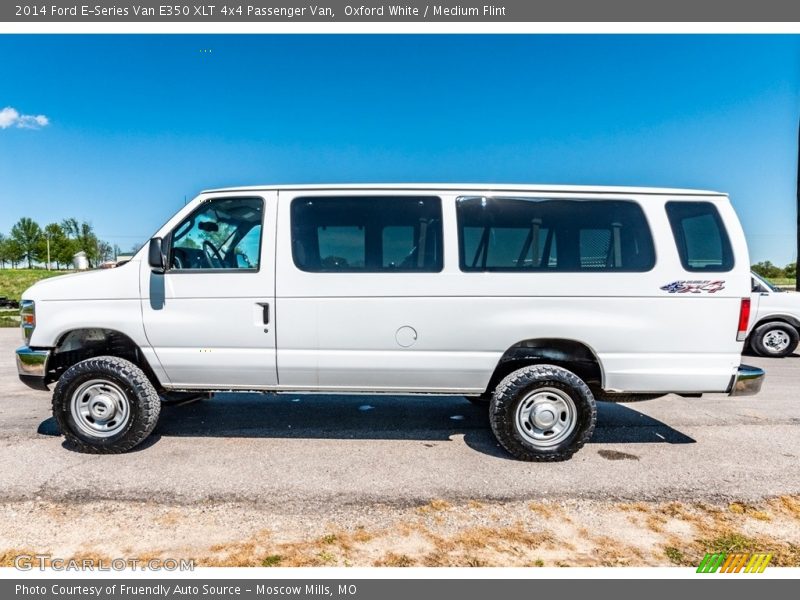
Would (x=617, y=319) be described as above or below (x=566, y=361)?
above

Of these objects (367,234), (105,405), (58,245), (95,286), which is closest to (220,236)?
(95,286)

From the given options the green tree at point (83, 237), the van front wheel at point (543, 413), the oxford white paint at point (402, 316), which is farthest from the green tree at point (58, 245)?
the van front wheel at point (543, 413)

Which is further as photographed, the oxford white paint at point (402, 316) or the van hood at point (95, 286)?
the van hood at point (95, 286)

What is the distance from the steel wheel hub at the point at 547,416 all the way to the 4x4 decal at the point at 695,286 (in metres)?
1.21

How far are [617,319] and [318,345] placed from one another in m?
2.46

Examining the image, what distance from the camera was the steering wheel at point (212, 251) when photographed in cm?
418

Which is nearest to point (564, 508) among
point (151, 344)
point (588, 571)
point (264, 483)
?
point (588, 571)

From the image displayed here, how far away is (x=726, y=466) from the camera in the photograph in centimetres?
396

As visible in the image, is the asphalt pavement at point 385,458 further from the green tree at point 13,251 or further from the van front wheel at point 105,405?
the green tree at point 13,251

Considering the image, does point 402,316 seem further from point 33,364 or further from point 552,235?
point 33,364

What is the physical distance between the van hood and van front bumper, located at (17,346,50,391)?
0.46 meters

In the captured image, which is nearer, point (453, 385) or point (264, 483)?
point (264, 483)

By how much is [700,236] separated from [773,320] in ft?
24.3

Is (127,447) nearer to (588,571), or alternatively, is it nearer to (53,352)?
(53,352)
